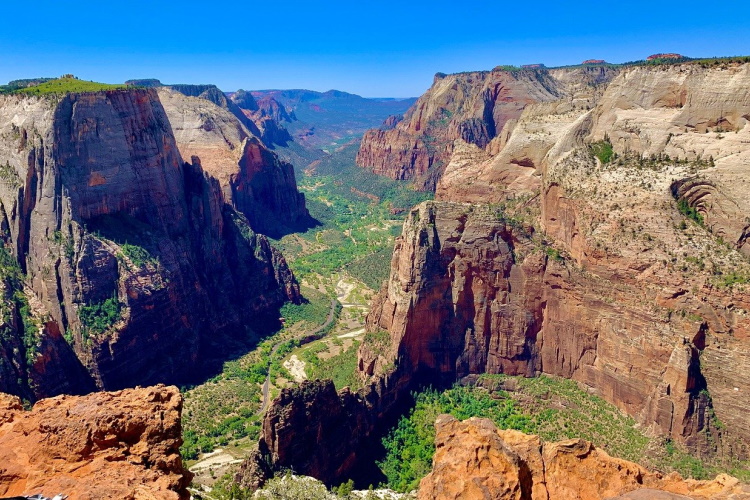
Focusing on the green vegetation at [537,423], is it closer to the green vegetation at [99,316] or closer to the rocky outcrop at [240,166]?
the green vegetation at [99,316]

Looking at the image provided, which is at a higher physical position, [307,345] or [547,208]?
[547,208]

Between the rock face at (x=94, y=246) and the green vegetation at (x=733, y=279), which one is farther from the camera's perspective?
the rock face at (x=94, y=246)

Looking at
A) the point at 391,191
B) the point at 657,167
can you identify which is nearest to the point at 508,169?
the point at 657,167

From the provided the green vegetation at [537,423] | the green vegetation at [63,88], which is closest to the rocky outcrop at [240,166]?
the green vegetation at [63,88]

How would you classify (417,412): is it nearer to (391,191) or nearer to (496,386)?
(496,386)

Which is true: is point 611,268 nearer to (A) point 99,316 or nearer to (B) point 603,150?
(B) point 603,150

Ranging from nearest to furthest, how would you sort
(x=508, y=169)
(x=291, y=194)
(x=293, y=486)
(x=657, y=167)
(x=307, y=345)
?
(x=293, y=486) < (x=657, y=167) < (x=508, y=169) < (x=307, y=345) < (x=291, y=194)
